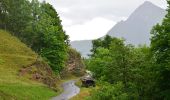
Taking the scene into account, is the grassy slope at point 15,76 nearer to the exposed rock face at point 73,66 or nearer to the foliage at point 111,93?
the foliage at point 111,93

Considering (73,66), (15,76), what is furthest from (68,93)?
(73,66)

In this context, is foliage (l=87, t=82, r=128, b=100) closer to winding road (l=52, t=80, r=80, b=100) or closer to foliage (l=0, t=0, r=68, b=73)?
winding road (l=52, t=80, r=80, b=100)

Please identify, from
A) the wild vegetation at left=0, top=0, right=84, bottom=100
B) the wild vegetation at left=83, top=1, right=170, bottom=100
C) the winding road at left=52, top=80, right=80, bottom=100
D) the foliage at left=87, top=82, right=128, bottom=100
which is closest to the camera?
the foliage at left=87, top=82, right=128, bottom=100

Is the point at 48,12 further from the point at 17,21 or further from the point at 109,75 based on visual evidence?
→ the point at 109,75

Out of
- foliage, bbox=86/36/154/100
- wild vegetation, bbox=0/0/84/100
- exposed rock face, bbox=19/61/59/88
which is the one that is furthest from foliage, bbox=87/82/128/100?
exposed rock face, bbox=19/61/59/88

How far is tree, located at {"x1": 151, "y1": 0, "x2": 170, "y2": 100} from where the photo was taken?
1813 inches

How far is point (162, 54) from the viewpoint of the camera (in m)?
46.6

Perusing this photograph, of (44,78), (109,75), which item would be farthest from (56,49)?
(109,75)

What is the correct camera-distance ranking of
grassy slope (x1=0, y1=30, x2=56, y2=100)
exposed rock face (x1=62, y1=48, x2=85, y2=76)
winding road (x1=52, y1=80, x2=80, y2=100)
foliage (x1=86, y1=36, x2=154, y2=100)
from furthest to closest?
exposed rock face (x1=62, y1=48, x2=85, y2=76) < winding road (x1=52, y1=80, x2=80, y2=100) < grassy slope (x1=0, y1=30, x2=56, y2=100) < foliage (x1=86, y1=36, x2=154, y2=100)

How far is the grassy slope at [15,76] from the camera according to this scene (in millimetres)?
67500

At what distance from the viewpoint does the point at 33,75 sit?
90.9 m

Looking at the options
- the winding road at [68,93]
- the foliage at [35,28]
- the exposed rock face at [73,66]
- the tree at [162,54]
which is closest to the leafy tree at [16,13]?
the foliage at [35,28]

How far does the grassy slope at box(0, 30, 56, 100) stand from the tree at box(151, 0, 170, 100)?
17.4 metres

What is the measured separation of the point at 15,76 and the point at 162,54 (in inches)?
1696
